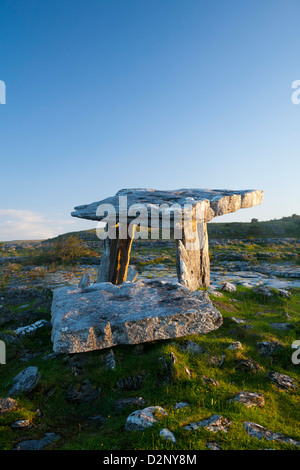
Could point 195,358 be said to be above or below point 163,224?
below

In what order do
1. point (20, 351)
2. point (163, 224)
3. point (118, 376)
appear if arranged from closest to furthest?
1. point (118, 376)
2. point (20, 351)
3. point (163, 224)

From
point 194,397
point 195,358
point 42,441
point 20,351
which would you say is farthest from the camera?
point 20,351

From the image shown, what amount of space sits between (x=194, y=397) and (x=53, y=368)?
3028 mm

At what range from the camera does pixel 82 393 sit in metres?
5.21

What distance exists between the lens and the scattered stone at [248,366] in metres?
5.67

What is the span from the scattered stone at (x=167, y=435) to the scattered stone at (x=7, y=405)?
252 cm

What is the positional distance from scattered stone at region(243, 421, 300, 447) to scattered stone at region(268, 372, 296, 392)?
1.67 metres

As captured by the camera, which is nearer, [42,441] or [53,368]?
[42,441]

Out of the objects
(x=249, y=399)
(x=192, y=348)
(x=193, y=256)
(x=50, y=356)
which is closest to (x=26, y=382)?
(x=50, y=356)

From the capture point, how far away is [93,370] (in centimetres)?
570

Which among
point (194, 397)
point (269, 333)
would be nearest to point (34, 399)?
point (194, 397)

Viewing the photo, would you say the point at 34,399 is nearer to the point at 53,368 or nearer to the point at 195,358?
the point at 53,368

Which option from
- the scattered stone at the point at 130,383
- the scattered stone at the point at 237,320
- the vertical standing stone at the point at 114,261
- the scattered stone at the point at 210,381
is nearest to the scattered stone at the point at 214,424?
the scattered stone at the point at 210,381
